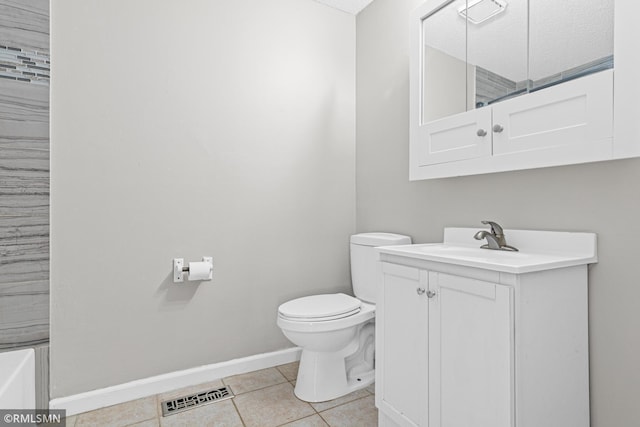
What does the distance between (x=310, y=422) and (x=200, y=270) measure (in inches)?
36.4

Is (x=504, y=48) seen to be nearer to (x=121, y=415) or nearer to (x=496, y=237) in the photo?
(x=496, y=237)

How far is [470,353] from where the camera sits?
3.58 ft

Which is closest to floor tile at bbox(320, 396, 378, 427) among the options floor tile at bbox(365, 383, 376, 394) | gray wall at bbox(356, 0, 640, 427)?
floor tile at bbox(365, 383, 376, 394)

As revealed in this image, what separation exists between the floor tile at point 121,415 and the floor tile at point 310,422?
A: 661 mm

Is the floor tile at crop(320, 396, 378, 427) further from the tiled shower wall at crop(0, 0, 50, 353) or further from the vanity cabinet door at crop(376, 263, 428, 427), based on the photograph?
the tiled shower wall at crop(0, 0, 50, 353)

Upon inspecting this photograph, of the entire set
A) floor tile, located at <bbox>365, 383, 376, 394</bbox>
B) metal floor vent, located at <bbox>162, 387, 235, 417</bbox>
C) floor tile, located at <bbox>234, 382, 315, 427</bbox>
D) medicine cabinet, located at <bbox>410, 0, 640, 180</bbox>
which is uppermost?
medicine cabinet, located at <bbox>410, 0, 640, 180</bbox>

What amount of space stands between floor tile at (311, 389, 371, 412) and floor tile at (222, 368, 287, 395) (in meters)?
0.32

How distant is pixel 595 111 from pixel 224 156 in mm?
1699

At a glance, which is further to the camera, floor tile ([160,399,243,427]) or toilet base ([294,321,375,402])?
toilet base ([294,321,375,402])

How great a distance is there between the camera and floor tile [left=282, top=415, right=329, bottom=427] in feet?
5.10

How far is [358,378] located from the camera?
193 cm

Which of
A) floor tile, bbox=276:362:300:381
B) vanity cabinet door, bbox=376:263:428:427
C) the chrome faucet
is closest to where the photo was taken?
vanity cabinet door, bbox=376:263:428:427

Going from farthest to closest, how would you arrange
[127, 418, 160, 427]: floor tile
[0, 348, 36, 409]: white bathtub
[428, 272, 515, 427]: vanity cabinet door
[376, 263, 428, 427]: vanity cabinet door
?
[127, 418, 160, 427]: floor tile, [376, 263, 428, 427]: vanity cabinet door, [428, 272, 515, 427]: vanity cabinet door, [0, 348, 36, 409]: white bathtub

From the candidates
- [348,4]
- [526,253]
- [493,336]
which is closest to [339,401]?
[493,336]
